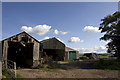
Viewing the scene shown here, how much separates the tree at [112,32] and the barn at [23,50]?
487 inches

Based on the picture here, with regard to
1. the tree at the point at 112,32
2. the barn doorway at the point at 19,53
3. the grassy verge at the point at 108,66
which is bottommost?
the grassy verge at the point at 108,66

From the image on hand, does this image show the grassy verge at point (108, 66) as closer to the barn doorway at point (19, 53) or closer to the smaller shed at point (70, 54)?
the barn doorway at point (19, 53)

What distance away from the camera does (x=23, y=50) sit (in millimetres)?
16625

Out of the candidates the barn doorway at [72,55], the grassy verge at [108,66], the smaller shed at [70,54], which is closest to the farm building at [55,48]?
the smaller shed at [70,54]

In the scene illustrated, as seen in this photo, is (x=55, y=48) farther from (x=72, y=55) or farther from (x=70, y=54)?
(x=72, y=55)

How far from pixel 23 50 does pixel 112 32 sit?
51.7ft

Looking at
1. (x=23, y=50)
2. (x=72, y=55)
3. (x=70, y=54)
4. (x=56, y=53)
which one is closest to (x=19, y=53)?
(x=23, y=50)

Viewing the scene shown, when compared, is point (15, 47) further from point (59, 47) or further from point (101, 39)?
point (101, 39)

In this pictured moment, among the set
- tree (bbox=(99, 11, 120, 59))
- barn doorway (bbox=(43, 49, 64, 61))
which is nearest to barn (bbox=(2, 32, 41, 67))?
barn doorway (bbox=(43, 49, 64, 61))

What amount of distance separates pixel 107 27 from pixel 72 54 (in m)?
13.7

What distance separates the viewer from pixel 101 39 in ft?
65.3

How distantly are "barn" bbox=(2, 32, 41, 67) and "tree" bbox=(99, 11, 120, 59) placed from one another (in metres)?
12.4

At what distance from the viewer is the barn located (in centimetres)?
1320

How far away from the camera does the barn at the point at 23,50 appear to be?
13.2m
